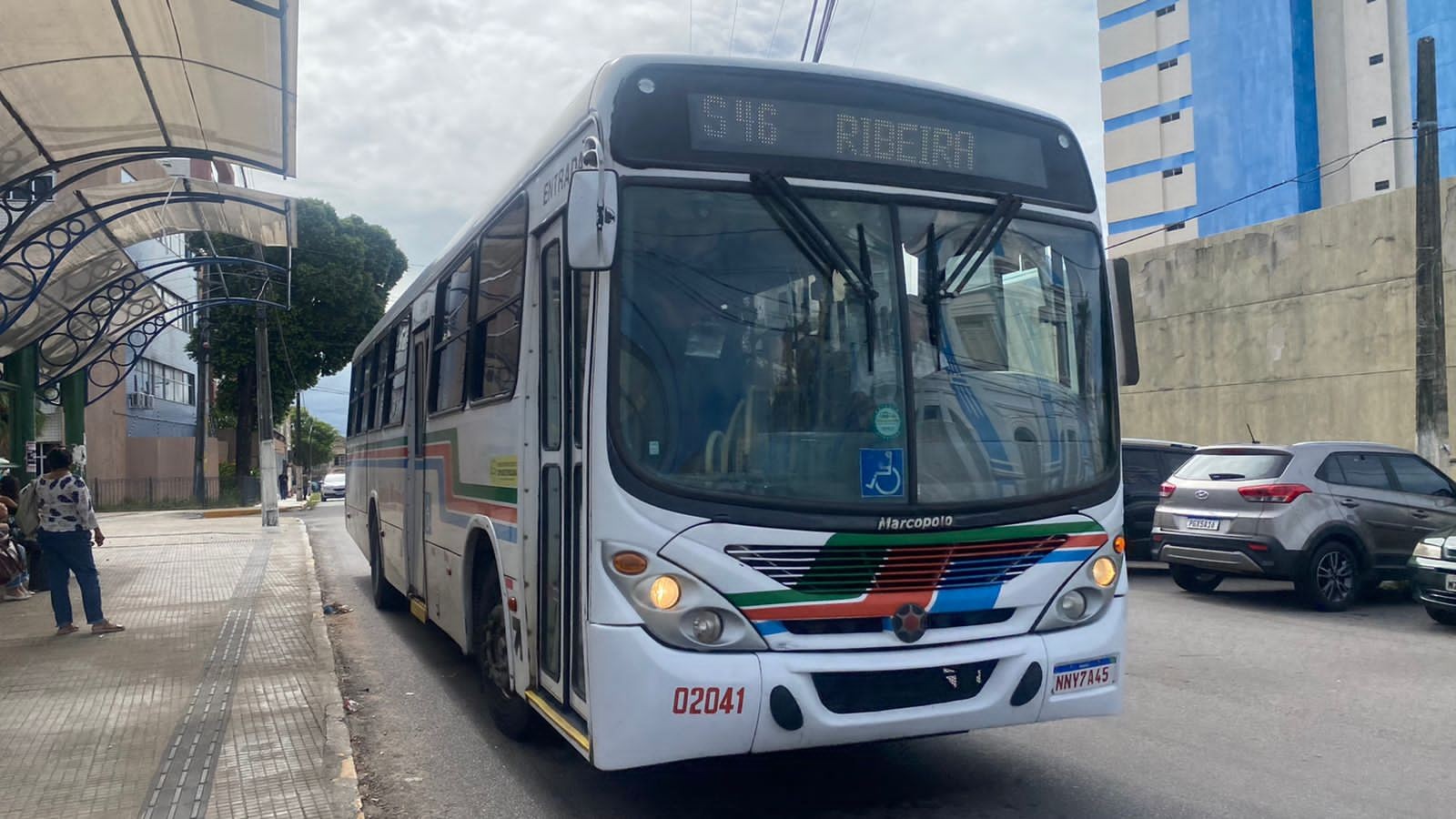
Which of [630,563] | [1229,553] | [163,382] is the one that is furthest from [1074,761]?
[163,382]

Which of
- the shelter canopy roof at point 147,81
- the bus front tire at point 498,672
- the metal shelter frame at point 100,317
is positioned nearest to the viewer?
the bus front tire at point 498,672

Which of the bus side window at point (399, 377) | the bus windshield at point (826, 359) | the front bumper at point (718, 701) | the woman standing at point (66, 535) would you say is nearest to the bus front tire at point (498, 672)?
the front bumper at point (718, 701)

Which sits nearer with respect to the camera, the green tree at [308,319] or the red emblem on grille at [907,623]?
the red emblem on grille at [907,623]

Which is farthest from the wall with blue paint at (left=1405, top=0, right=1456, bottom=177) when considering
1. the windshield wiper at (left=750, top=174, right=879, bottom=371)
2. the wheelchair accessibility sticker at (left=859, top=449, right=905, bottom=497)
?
the wheelchair accessibility sticker at (left=859, top=449, right=905, bottom=497)

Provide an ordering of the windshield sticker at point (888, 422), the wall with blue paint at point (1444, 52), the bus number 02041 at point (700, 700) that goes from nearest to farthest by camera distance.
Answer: the bus number 02041 at point (700, 700), the windshield sticker at point (888, 422), the wall with blue paint at point (1444, 52)

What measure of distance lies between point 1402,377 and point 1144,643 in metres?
11.2

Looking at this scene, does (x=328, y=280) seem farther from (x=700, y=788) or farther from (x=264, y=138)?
(x=700, y=788)

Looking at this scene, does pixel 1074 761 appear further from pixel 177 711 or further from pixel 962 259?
pixel 177 711

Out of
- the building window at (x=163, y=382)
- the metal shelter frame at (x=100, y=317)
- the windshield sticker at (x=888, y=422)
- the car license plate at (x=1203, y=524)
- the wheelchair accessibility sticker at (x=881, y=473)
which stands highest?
the building window at (x=163, y=382)

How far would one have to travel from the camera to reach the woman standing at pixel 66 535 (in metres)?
10.1

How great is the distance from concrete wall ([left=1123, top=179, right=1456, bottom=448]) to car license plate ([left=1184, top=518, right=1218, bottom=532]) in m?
7.77

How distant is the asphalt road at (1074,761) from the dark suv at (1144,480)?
5.31 m

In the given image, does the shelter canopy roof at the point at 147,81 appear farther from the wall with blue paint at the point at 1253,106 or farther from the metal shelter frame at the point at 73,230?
the wall with blue paint at the point at 1253,106

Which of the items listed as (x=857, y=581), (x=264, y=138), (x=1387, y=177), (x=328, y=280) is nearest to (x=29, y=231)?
(x=264, y=138)
